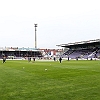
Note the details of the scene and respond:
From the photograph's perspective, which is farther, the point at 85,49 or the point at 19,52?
the point at 19,52

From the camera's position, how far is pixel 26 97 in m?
9.40

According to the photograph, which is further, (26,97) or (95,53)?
(95,53)

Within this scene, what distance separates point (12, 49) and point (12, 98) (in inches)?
4901

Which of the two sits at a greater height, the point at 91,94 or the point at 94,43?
the point at 94,43

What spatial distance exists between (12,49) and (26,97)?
124 metres

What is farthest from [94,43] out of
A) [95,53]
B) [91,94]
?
[91,94]

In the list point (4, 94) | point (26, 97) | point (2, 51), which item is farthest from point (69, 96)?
point (2, 51)

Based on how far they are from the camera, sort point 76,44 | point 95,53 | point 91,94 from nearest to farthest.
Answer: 1. point 91,94
2. point 95,53
3. point 76,44

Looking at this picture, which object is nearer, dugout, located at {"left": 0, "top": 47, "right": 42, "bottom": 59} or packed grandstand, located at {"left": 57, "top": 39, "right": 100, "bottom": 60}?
packed grandstand, located at {"left": 57, "top": 39, "right": 100, "bottom": 60}

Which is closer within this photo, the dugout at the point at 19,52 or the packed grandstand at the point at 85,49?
the packed grandstand at the point at 85,49

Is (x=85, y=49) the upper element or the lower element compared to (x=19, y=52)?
upper

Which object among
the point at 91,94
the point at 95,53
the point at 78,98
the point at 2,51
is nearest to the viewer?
the point at 78,98

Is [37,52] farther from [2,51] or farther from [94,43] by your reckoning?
[94,43]

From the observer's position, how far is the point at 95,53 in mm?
90812
